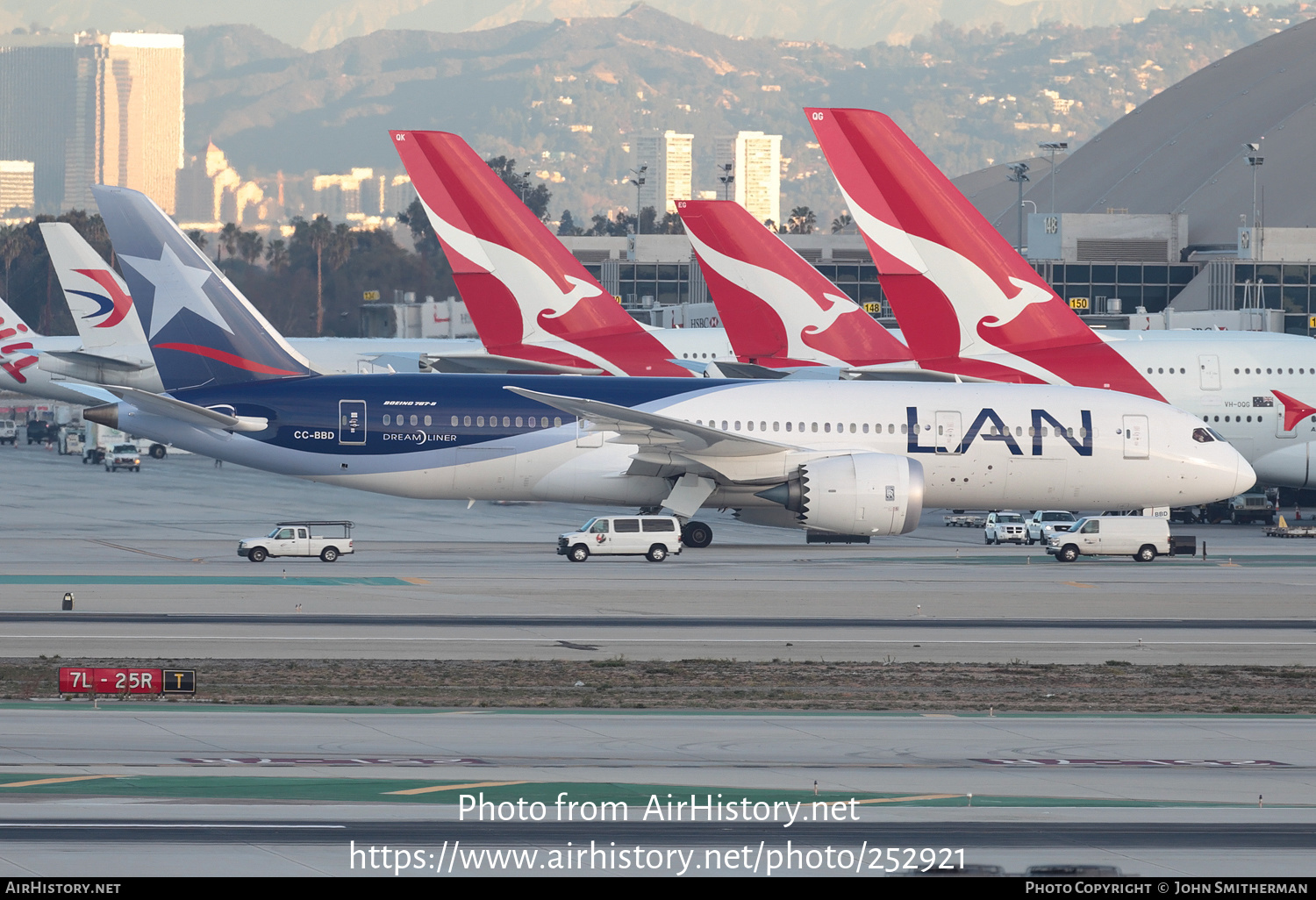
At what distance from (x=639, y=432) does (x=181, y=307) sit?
1270 centimetres

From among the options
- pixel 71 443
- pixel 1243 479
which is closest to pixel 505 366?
pixel 1243 479

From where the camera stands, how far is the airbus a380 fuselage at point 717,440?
4178 centimetres

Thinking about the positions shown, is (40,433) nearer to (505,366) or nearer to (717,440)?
(505,366)

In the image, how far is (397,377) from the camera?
43.2 m

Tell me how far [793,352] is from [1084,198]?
121549 millimetres

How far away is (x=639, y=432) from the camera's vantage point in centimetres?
4194

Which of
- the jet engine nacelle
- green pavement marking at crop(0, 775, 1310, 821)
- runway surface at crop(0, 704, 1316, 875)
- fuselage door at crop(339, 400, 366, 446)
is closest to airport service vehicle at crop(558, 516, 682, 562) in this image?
the jet engine nacelle

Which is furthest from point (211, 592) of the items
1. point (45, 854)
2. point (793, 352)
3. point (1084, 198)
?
point (1084, 198)

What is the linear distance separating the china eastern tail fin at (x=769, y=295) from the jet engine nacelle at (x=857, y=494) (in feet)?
49.5

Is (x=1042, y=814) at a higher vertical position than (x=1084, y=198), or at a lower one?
lower

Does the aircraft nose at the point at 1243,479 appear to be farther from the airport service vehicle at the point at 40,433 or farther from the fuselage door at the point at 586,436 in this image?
the airport service vehicle at the point at 40,433

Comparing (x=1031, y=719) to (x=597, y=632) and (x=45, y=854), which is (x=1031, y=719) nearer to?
(x=597, y=632)

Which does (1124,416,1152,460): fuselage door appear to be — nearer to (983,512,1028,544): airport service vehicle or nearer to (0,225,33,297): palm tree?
(983,512,1028,544): airport service vehicle

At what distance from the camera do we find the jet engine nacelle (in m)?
40.8
